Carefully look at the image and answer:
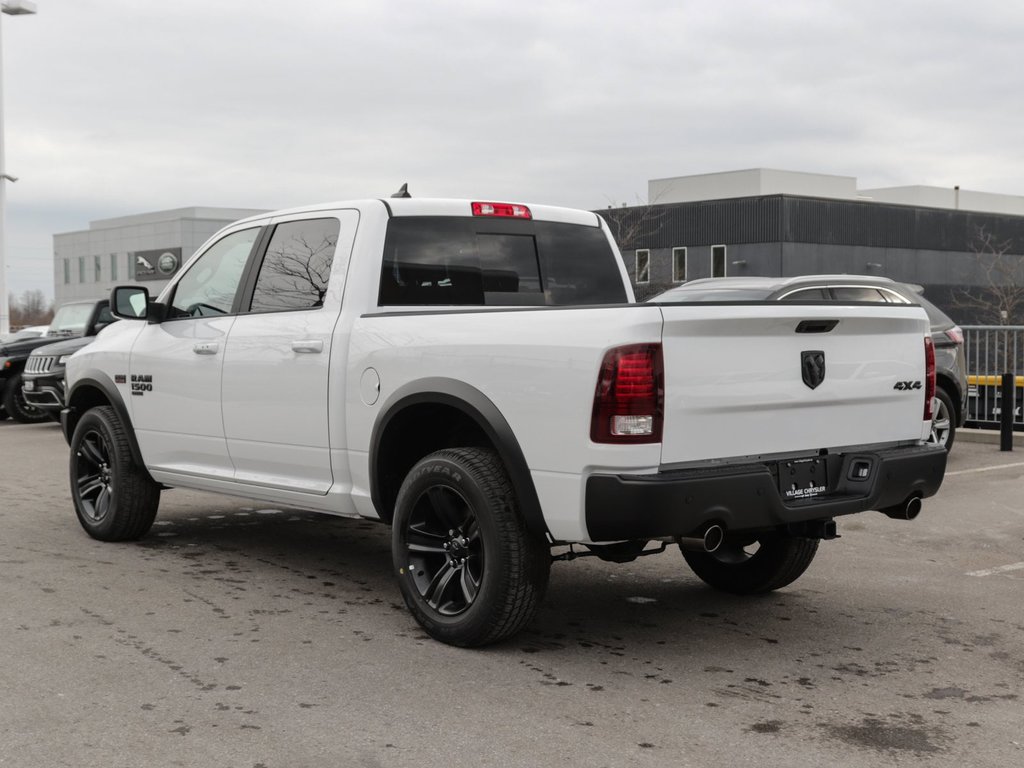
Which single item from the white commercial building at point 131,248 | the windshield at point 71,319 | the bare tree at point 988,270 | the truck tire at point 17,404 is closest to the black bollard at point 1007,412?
the truck tire at point 17,404

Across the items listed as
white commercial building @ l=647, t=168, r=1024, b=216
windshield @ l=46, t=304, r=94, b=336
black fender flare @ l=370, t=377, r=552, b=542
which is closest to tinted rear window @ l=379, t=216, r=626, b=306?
black fender flare @ l=370, t=377, r=552, b=542

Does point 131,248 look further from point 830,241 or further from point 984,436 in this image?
point 984,436

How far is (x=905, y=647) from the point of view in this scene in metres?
5.49

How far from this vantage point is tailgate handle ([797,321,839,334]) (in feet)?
17.0

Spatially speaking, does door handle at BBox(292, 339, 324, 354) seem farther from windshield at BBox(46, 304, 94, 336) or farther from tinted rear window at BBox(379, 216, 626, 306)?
windshield at BBox(46, 304, 94, 336)

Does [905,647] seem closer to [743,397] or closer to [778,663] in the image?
[778,663]

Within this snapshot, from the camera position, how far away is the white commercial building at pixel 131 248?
81.1 m

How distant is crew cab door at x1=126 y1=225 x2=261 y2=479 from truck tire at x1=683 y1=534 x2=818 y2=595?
2.65m

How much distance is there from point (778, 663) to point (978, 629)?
121 cm

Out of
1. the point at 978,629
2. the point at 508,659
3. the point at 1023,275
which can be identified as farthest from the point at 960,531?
the point at 1023,275

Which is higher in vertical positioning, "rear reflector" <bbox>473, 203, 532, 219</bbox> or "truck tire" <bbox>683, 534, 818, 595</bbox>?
"rear reflector" <bbox>473, 203, 532, 219</bbox>

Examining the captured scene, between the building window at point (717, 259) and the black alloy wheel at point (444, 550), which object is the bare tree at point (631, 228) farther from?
the black alloy wheel at point (444, 550)

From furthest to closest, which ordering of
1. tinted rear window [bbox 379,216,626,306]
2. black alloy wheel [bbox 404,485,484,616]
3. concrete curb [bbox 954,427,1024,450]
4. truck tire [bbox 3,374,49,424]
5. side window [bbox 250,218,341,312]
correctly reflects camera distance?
truck tire [bbox 3,374,49,424], concrete curb [bbox 954,427,1024,450], side window [bbox 250,218,341,312], tinted rear window [bbox 379,216,626,306], black alloy wheel [bbox 404,485,484,616]

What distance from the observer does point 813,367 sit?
17.1ft
